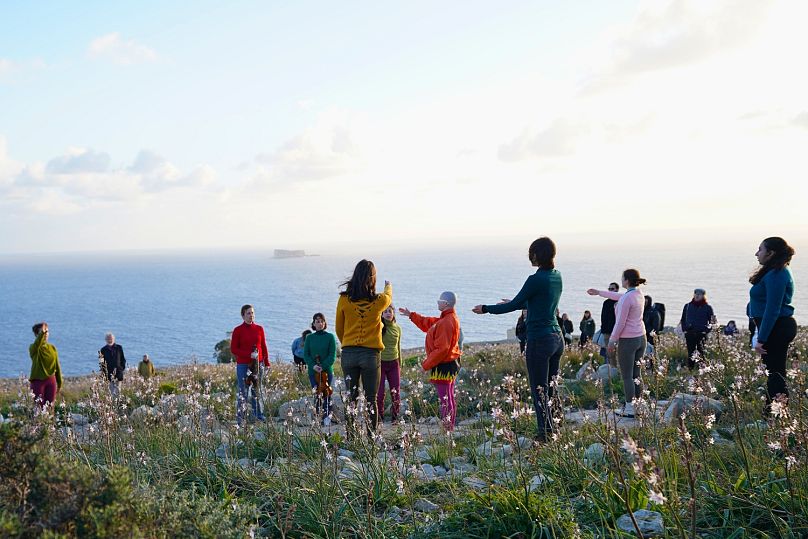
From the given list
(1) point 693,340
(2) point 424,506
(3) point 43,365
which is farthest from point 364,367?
(1) point 693,340

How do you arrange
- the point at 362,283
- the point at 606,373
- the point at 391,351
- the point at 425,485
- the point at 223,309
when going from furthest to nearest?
the point at 223,309 → the point at 606,373 → the point at 391,351 → the point at 362,283 → the point at 425,485

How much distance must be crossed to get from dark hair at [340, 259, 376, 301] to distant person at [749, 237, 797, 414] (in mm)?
4559

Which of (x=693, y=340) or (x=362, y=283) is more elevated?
(x=362, y=283)

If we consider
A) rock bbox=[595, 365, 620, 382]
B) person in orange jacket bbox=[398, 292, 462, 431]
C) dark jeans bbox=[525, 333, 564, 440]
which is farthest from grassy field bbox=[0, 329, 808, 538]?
rock bbox=[595, 365, 620, 382]

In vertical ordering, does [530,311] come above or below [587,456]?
above

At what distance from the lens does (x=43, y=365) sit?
11.2 metres

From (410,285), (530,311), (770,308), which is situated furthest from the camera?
(410,285)

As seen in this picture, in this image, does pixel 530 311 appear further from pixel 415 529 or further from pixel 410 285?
pixel 410 285

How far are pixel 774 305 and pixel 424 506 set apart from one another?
15.5 ft

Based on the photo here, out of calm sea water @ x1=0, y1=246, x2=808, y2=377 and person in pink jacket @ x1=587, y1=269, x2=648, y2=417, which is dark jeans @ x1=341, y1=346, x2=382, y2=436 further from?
calm sea water @ x1=0, y1=246, x2=808, y2=377

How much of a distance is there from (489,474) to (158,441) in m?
4.10

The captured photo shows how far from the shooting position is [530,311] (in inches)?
289

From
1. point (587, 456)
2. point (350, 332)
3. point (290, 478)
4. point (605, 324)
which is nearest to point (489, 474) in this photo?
point (587, 456)

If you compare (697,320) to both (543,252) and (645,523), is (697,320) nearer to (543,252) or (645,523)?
(543,252)
